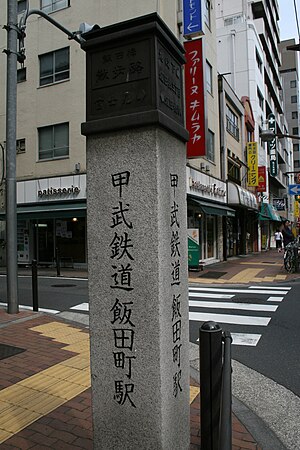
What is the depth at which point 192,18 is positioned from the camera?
15.8 m

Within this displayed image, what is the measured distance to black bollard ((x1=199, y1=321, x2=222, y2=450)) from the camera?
2.83m

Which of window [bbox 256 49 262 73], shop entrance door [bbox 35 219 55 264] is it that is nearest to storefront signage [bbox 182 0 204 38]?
shop entrance door [bbox 35 219 55 264]

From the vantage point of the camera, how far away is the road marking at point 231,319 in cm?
767

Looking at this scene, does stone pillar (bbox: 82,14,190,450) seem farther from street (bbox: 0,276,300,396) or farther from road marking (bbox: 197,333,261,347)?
road marking (bbox: 197,333,261,347)

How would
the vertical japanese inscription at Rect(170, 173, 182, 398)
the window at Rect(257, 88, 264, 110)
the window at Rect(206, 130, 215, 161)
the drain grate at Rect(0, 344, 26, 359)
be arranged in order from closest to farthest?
the vertical japanese inscription at Rect(170, 173, 182, 398) < the drain grate at Rect(0, 344, 26, 359) < the window at Rect(206, 130, 215, 161) < the window at Rect(257, 88, 264, 110)

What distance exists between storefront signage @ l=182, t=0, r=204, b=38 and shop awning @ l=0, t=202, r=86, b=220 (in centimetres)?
839

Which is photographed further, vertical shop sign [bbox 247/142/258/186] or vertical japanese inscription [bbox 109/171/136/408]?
vertical shop sign [bbox 247/142/258/186]

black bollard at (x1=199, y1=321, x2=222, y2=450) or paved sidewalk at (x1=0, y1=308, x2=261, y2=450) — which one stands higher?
black bollard at (x1=199, y1=321, x2=222, y2=450)

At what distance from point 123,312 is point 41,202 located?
669 inches

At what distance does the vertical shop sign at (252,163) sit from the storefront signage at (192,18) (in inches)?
552

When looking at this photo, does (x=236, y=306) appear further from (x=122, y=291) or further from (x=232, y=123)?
(x=232, y=123)

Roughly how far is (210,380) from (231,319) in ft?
17.3

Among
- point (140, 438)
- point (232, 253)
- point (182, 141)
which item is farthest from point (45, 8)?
point (140, 438)

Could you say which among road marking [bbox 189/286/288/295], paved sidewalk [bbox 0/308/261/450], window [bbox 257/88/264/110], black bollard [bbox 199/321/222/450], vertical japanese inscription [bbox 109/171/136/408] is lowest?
paved sidewalk [bbox 0/308/261/450]
